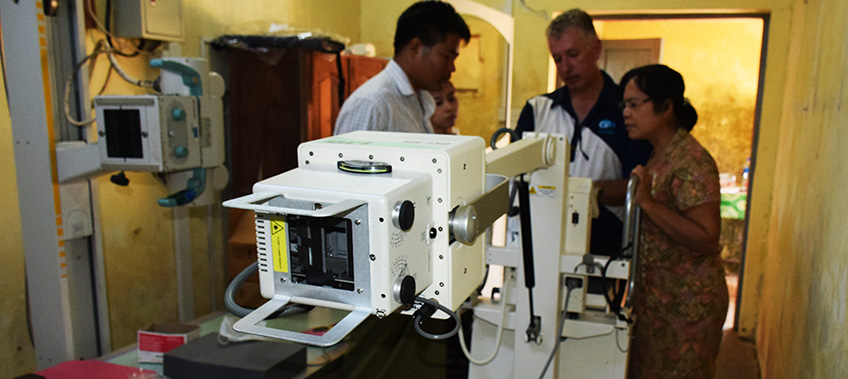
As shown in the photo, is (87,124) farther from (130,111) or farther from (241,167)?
(241,167)

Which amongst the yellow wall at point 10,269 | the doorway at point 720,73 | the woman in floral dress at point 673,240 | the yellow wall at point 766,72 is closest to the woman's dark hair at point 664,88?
the woman in floral dress at point 673,240

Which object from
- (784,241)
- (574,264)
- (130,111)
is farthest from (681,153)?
(130,111)

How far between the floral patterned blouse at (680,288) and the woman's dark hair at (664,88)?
0.07 meters

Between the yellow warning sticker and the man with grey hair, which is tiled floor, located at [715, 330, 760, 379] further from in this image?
the yellow warning sticker

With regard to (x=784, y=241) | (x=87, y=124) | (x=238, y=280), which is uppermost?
(x=87, y=124)

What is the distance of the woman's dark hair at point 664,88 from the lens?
6.22 ft

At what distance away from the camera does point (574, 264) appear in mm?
1506

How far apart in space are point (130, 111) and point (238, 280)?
1.28 metres

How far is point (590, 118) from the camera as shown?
87.1 inches

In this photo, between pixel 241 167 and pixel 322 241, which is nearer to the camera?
pixel 322 241

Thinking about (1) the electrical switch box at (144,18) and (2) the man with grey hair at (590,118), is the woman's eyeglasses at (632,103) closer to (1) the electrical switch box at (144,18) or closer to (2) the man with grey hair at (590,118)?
(2) the man with grey hair at (590,118)

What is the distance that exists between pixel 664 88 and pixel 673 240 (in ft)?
1.59

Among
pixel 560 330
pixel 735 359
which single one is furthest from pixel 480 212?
pixel 735 359

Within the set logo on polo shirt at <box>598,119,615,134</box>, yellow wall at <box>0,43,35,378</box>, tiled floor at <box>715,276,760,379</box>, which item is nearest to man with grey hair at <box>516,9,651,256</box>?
logo on polo shirt at <box>598,119,615,134</box>
